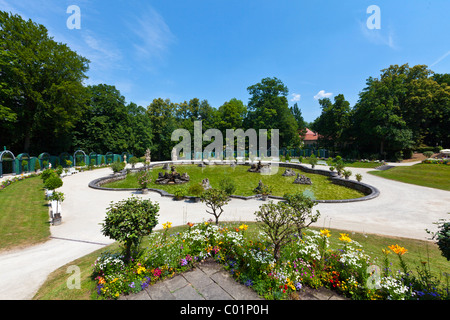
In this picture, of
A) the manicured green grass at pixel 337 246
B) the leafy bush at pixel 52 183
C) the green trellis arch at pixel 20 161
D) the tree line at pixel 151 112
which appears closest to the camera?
the manicured green grass at pixel 337 246

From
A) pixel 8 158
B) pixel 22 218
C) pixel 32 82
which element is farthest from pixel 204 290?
pixel 32 82

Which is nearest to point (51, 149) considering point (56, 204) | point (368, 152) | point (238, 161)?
point (56, 204)

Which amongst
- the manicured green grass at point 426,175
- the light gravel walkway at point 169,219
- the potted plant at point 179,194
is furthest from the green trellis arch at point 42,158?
the manicured green grass at point 426,175

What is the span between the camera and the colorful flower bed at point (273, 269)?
A: 151 inches

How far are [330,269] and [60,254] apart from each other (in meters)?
8.67

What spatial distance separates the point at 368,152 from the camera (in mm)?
41188

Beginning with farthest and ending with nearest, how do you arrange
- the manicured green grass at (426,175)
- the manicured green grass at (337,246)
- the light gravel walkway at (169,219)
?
the manicured green grass at (426,175), the light gravel walkway at (169,219), the manicured green grass at (337,246)

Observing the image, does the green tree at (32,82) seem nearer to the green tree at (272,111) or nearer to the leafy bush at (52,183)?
the leafy bush at (52,183)

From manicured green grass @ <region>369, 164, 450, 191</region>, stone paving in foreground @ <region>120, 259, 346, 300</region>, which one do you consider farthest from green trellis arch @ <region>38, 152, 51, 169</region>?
manicured green grass @ <region>369, 164, 450, 191</region>

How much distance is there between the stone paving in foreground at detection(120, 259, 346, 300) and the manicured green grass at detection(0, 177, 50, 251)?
21.7ft

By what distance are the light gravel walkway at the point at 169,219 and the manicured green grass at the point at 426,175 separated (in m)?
2.80

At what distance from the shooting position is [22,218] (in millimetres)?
9141

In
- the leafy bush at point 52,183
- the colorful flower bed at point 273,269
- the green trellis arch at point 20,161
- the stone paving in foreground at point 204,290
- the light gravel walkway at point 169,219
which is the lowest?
the light gravel walkway at point 169,219

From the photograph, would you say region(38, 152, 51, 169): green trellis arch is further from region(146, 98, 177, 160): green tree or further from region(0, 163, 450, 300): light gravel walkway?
region(146, 98, 177, 160): green tree
